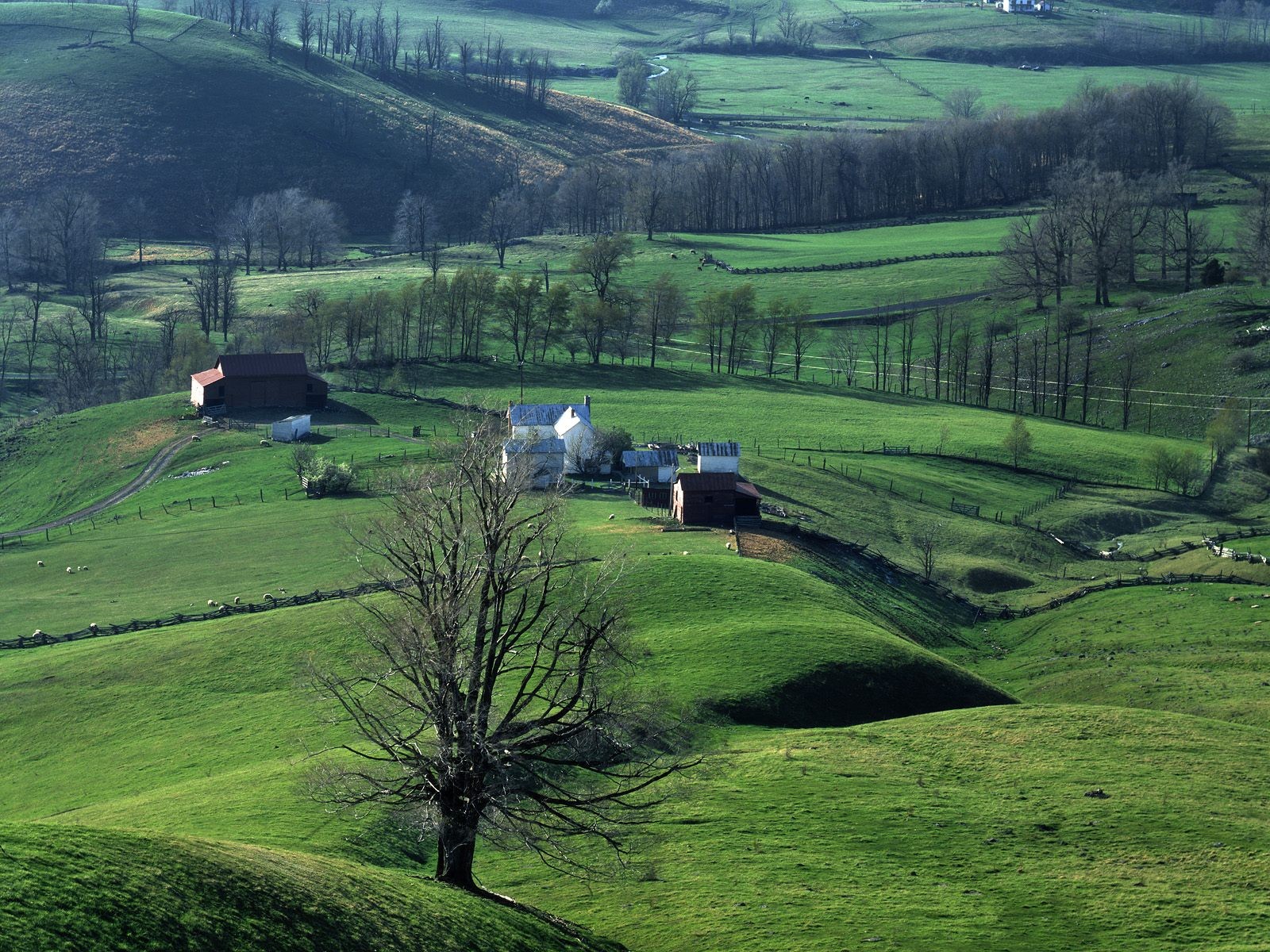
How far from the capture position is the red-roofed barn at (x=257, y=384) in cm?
12912

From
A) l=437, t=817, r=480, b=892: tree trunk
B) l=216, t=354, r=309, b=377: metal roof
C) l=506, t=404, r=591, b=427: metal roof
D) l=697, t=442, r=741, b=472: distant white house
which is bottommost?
l=437, t=817, r=480, b=892: tree trunk

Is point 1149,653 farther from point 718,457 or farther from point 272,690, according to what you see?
point 272,690

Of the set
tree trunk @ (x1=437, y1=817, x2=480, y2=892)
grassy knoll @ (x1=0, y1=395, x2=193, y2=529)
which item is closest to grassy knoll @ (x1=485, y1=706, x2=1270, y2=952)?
tree trunk @ (x1=437, y1=817, x2=480, y2=892)

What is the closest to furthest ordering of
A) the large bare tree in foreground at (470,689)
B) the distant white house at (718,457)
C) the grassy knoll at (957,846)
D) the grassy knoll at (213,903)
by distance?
the grassy knoll at (213,903), the large bare tree in foreground at (470,689), the grassy knoll at (957,846), the distant white house at (718,457)

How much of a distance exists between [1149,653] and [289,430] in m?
73.4

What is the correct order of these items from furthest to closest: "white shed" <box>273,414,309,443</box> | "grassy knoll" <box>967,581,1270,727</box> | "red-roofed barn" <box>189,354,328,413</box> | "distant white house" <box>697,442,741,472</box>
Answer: "red-roofed barn" <box>189,354,328,413</box>, "white shed" <box>273,414,309,443</box>, "distant white house" <box>697,442,741,472</box>, "grassy knoll" <box>967,581,1270,727</box>

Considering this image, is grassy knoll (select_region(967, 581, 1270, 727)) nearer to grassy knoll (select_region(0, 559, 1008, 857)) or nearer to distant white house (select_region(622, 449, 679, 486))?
grassy knoll (select_region(0, 559, 1008, 857))

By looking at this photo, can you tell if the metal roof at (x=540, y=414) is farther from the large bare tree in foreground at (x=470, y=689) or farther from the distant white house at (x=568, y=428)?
the large bare tree in foreground at (x=470, y=689)

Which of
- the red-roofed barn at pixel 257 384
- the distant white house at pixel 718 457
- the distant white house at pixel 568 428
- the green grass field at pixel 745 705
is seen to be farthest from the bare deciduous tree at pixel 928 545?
the red-roofed barn at pixel 257 384

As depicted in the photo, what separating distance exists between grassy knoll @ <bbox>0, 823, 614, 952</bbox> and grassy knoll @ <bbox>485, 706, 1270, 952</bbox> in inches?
242

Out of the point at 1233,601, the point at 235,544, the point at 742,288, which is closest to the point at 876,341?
the point at 742,288

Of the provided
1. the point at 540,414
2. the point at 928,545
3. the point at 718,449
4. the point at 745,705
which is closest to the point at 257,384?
the point at 540,414

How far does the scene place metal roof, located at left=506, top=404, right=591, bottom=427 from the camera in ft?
351

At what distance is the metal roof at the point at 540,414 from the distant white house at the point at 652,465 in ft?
16.2
